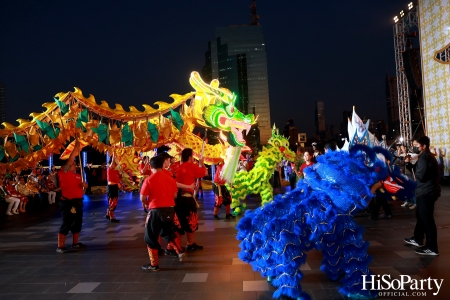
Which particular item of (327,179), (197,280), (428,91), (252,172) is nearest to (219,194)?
(252,172)

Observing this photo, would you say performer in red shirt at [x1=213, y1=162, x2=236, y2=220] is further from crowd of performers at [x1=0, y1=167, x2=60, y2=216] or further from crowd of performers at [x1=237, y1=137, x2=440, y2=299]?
crowd of performers at [x1=237, y1=137, x2=440, y2=299]

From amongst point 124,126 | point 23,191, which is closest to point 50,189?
point 23,191

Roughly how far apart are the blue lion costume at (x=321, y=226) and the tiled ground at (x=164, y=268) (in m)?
0.38

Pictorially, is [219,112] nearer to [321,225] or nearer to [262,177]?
[262,177]

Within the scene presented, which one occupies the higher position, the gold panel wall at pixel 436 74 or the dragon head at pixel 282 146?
the gold panel wall at pixel 436 74

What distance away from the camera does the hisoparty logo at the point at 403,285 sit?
321 centimetres

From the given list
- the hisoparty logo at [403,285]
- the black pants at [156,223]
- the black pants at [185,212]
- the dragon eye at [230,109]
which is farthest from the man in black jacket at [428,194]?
the dragon eye at [230,109]

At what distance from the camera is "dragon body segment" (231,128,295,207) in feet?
27.8

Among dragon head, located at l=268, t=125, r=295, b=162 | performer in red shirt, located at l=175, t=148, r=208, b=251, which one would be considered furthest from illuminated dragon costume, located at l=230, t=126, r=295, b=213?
performer in red shirt, located at l=175, t=148, r=208, b=251

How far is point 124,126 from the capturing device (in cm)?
984

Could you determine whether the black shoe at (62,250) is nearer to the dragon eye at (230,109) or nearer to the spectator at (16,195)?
the dragon eye at (230,109)

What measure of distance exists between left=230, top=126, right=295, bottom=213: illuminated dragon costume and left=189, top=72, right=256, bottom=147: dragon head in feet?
2.60

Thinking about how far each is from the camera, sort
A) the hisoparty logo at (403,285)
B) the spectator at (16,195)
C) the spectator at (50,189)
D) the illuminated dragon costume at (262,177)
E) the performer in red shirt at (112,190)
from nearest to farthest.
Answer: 1. the hisoparty logo at (403,285)
2. the performer in red shirt at (112,190)
3. the illuminated dragon costume at (262,177)
4. the spectator at (16,195)
5. the spectator at (50,189)

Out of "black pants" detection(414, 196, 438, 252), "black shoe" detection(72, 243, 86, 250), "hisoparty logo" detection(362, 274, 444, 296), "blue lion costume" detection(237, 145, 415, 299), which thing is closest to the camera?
"blue lion costume" detection(237, 145, 415, 299)
